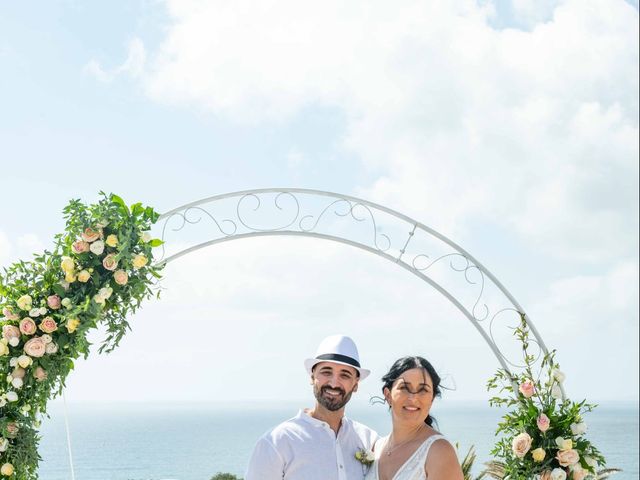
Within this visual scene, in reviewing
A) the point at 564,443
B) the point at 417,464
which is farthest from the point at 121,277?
the point at 564,443

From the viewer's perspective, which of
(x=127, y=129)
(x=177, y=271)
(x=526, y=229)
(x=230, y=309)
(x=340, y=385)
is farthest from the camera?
(x=230, y=309)

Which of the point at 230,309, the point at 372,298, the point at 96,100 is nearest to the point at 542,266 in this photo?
the point at 372,298

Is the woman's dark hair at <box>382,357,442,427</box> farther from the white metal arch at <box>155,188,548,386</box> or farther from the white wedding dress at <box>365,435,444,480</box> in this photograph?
the white metal arch at <box>155,188,548,386</box>

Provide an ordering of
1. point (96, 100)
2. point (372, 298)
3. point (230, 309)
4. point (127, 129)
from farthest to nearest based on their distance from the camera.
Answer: point (230, 309), point (372, 298), point (96, 100), point (127, 129)

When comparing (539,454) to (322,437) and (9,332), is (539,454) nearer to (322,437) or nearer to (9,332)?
(322,437)

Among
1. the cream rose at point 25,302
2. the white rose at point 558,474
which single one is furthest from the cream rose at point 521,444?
the cream rose at point 25,302

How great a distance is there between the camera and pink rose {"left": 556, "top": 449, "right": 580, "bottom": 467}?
219 inches

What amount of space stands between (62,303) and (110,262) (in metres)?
0.39

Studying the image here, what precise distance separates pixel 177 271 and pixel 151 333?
18.6 meters

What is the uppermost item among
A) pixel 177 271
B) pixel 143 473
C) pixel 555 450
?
pixel 177 271

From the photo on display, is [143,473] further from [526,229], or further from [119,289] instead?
[119,289]

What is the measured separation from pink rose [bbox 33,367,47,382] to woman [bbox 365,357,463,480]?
2.18m

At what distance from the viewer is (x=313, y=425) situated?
4.74 metres

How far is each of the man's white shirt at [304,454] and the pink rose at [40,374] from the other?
1605 millimetres
